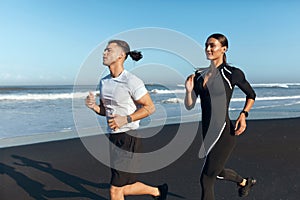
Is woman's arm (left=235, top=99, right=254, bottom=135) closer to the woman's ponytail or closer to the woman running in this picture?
the woman running

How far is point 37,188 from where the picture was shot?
4.58m

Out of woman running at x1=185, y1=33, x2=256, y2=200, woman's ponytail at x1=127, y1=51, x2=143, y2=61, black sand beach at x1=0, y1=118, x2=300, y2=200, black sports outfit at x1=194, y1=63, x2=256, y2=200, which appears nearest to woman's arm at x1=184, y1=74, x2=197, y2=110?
woman running at x1=185, y1=33, x2=256, y2=200

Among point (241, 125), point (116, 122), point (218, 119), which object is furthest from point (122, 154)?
point (241, 125)

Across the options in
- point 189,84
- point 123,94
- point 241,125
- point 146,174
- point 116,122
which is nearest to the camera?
point 116,122

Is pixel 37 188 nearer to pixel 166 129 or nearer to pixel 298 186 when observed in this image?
pixel 298 186

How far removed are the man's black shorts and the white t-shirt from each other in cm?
8

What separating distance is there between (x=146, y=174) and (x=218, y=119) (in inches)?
89.6

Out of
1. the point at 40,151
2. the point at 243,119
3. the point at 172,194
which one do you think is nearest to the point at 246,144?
the point at 172,194

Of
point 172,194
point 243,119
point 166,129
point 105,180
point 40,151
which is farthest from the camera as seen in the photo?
point 166,129

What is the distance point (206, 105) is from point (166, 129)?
6.40 m

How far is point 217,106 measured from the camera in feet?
10.8

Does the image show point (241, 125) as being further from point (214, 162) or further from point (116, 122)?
point (116, 122)

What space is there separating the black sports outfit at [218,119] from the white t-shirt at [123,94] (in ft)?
2.45

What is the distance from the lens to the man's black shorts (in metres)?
3.08
